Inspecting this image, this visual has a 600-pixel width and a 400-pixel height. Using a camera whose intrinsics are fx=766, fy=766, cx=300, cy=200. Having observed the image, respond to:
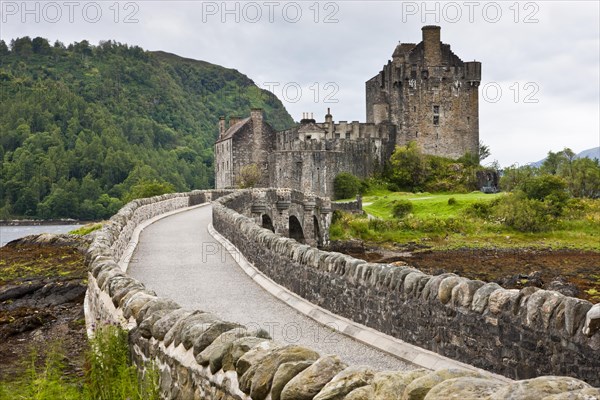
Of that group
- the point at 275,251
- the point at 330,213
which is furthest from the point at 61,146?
the point at 275,251

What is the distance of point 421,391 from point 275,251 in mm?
9172

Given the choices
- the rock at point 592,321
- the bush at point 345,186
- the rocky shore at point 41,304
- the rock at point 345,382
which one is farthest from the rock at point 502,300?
the bush at point 345,186

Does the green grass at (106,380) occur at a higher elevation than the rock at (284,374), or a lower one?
lower

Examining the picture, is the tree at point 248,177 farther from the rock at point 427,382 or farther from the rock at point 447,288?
the rock at point 427,382

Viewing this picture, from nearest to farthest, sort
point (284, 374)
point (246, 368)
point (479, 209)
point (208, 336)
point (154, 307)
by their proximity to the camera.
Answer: point (284, 374) → point (246, 368) → point (208, 336) → point (154, 307) → point (479, 209)

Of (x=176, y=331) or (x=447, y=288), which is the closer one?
(x=176, y=331)

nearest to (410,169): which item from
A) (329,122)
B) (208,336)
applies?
(329,122)

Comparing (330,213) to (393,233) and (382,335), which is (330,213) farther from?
(382,335)

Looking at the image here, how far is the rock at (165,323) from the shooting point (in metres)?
6.60

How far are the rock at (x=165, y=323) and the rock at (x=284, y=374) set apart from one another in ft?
6.60

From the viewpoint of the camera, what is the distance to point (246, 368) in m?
5.14

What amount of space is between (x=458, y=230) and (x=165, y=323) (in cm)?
4181

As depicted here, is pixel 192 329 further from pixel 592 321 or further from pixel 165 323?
pixel 592 321

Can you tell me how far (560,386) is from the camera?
377cm
